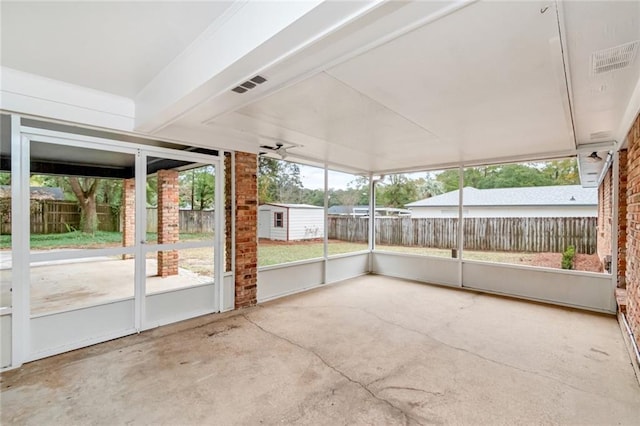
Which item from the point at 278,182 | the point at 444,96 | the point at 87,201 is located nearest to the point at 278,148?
the point at 278,182

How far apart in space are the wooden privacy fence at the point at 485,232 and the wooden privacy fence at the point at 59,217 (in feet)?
12.7

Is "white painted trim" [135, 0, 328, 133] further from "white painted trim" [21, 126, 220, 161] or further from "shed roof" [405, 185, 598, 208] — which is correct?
"shed roof" [405, 185, 598, 208]

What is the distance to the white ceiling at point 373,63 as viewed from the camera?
1.53 meters

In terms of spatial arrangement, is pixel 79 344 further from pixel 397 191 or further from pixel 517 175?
pixel 517 175

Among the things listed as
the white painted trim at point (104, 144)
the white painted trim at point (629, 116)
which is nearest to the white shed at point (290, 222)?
the white painted trim at point (104, 144)

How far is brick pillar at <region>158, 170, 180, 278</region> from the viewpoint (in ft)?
12.2

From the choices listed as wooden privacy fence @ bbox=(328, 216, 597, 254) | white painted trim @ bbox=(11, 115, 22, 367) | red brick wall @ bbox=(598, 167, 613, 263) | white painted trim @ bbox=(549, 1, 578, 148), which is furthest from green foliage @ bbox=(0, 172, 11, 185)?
red brick wall @ bbox=(598, 167, 613, 263)

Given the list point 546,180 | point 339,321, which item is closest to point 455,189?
point 546,180

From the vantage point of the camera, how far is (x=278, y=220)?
5.28 metres

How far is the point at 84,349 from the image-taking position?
3.01 meters

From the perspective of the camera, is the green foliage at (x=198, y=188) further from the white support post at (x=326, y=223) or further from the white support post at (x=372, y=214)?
the white support post at (x=372, y=214)

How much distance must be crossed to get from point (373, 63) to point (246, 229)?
10.1 ft

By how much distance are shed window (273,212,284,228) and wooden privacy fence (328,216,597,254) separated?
1205 millimetres

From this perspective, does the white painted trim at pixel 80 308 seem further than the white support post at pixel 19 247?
Yes
